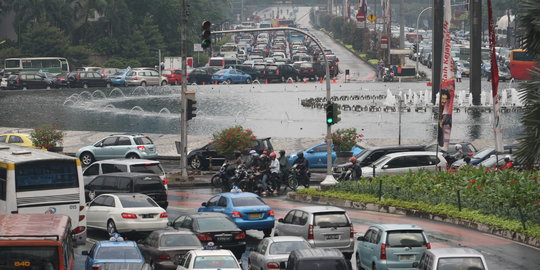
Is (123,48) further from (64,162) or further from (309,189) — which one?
(64,162)

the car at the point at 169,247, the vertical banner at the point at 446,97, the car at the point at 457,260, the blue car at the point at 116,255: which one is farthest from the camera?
the vertical banner at the point at 446,97

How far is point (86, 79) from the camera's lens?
305ft

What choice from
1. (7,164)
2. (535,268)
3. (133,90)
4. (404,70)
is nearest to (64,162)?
(7,164)

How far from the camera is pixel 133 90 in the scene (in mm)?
91812

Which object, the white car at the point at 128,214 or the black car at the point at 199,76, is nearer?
the white car at the point at 128,214

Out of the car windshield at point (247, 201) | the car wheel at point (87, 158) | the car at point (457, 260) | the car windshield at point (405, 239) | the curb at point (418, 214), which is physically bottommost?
the curb at point (418, 214)

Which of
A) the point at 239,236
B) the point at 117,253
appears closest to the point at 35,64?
the point at 239,236

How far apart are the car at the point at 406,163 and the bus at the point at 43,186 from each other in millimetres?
15181

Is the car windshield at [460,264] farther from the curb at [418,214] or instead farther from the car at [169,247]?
the curb at [418,214]

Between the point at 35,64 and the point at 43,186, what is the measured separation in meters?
79.1

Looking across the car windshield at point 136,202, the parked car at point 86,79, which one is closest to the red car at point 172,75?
the parked car at point 86,79

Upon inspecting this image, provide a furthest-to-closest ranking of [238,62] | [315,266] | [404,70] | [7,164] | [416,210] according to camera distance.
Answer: [238,62], [404,70], [416,210], [7,164], [315,266]

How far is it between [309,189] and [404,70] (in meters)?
72.3

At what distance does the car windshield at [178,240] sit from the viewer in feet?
78.5
